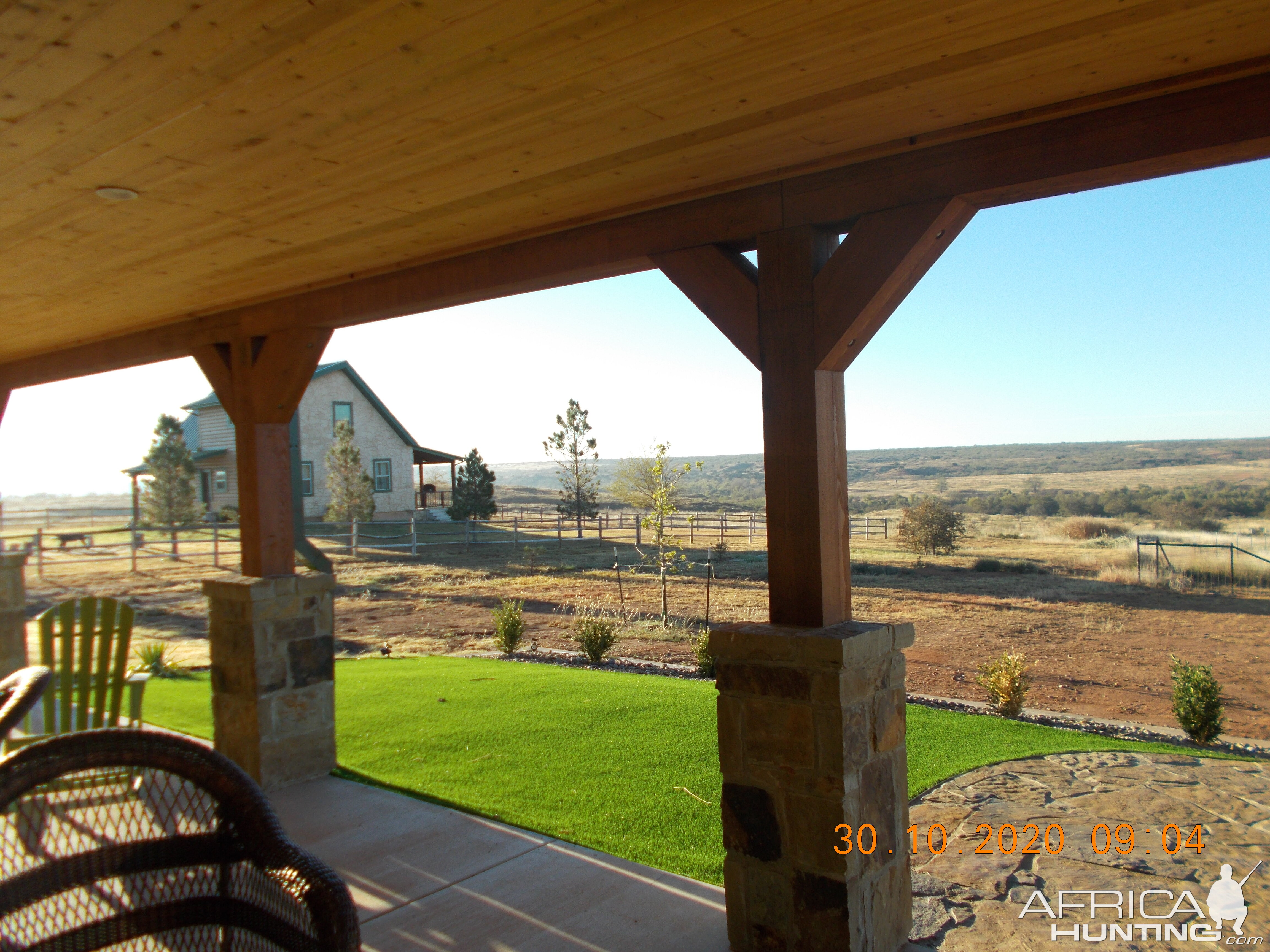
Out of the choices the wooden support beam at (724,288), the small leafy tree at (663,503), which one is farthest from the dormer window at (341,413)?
the wooden support beam at (724,288)

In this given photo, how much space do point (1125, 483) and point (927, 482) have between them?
11.4 metres

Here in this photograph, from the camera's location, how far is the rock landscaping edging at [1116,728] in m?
4.98

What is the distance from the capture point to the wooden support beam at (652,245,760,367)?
7.95ft

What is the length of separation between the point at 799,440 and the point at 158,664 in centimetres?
659

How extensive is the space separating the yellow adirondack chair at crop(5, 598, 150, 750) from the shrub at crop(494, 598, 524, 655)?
4.58 metres

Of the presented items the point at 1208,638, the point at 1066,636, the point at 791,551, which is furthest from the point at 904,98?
the point at 1208,638

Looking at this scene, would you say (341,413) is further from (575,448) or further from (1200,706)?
(1200,706)

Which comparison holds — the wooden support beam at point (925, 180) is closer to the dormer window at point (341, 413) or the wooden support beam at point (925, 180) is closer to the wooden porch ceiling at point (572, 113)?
the wooden porch ceiling at point (572, 113)

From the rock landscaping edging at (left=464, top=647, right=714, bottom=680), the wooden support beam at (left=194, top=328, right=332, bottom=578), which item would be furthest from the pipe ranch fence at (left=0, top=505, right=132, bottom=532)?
the wooden support beam at (left=194, top=328, right=332, bottom=578)

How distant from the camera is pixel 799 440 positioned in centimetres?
234

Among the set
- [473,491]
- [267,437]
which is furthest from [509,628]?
[473,491]

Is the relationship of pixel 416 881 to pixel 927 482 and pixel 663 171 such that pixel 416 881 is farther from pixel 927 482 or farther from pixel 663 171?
pixel 927 482

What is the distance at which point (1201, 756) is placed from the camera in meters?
4.41

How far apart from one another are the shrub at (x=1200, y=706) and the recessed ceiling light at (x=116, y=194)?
20.8 ft
